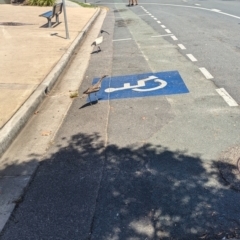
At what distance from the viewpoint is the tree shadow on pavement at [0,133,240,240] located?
342 centimetres

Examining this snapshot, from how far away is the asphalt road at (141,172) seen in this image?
348 cm

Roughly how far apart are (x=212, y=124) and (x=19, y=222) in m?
3.39

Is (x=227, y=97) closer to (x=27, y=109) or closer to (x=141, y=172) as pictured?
(x=141, y=172)

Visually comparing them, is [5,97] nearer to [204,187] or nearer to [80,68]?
[80,68]

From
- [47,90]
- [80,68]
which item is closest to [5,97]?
[47,90]

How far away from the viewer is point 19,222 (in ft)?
11.9

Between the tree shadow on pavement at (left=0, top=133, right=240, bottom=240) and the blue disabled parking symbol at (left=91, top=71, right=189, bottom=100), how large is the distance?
2.52 m

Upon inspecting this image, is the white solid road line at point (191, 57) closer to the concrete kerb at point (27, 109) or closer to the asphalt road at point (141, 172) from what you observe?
the asphalt road at point (141, 172)

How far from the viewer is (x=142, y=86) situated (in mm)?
7727

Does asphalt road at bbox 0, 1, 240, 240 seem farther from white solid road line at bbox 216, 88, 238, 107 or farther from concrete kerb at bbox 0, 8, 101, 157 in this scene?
concrete kerb at bbox 0, 8, 101, 157

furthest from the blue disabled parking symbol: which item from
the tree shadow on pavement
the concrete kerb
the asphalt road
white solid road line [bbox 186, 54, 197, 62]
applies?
the tree shadow on pavement

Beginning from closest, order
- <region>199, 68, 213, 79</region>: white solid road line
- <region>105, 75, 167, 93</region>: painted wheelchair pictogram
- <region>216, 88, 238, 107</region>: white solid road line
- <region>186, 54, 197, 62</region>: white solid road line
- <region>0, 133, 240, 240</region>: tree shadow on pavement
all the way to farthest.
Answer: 1. <region>0, 133, 240, 240</region>: tree shadow on pavement
2. <region>216, 88, 238, 107</region>: white solid road line
3. <region>105, 75, 167, 93</region>: painted wheelchair pictogram
4. <region>199, 68, 213, 79</region>: white solid road line
5. <region>186, 54, 197, 62</region>: white solid road line

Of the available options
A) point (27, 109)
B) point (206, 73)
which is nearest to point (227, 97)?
point (206, 73)

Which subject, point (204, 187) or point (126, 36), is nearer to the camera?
point (204, 187)
